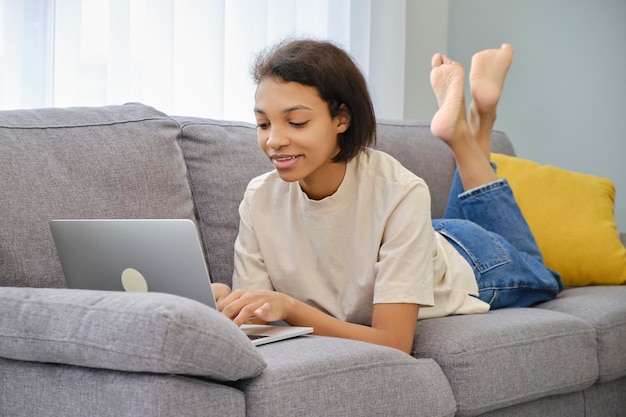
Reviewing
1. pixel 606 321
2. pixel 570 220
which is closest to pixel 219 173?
pixel 606 321

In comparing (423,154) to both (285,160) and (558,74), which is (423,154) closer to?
(285,160)

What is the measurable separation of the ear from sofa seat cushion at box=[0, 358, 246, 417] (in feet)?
2.20

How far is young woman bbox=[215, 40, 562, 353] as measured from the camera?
5.39 ft

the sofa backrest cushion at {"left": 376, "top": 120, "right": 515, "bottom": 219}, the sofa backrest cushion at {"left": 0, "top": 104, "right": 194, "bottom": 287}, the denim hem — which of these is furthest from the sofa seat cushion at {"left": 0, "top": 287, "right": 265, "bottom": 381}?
the sofa backrest cushion at {"left": 376, "top": 120, "right": 515, "bottom": 219}

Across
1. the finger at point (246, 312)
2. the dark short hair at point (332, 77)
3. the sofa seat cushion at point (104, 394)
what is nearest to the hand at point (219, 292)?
the finger at point (246, 312)

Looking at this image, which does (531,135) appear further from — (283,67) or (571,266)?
(283,67)

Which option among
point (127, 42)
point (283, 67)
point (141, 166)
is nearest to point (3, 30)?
point (127, 42)

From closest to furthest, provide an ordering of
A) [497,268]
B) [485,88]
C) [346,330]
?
[346,330]
[497,268]
[485,88]

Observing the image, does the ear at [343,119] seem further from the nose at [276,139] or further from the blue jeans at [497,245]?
the blue jeans at [497,245]

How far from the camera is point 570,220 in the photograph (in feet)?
8.67

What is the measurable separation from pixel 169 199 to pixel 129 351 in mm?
831

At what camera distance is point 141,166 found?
1917 mm

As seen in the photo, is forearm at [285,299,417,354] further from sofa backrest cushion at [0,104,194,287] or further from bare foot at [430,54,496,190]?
bare foot at [430,54,496,190]

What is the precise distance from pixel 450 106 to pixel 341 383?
129cm
